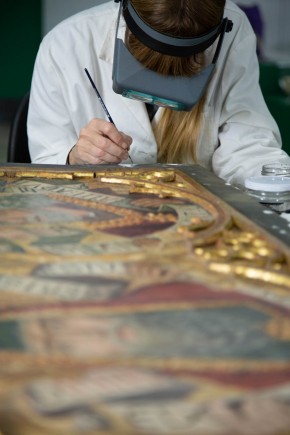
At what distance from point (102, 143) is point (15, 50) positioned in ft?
14.3

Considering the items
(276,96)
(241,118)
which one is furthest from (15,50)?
(241,118)

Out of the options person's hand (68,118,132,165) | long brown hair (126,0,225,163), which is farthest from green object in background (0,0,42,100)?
long brown hair (126,0,225,163)

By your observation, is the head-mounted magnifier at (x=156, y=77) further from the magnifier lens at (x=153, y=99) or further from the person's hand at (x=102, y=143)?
the person's hand at (x=102, y=143)

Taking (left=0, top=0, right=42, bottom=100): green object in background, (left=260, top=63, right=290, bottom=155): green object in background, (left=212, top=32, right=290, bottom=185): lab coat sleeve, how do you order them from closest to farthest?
(left=212, top=32, right=290, bottom=185): lab coat sleeve < (left=260, top=63, right=290, bottom=155): green object in background < (left=0, top=0, right=42, bottom=100): green object in background

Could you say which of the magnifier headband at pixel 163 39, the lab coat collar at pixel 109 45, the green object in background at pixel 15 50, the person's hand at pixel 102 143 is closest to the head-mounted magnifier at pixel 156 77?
the magnifier headband at pixel 163 39

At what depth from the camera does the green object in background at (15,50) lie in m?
6.02

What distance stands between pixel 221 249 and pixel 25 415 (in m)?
0.54

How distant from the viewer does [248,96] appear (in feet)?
7.55

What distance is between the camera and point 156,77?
1842 mm

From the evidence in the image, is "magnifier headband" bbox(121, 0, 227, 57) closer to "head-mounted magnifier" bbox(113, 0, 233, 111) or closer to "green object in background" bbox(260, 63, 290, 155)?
"head-mounted magnifier" bbox(113, 0, 233, 111)

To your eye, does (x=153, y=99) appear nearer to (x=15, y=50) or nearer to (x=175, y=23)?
(x=175, y=23)

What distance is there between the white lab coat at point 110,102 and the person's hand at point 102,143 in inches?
9.4

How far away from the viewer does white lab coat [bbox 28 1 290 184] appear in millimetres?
2217

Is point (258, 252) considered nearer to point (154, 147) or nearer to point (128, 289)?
point (128, 289)
